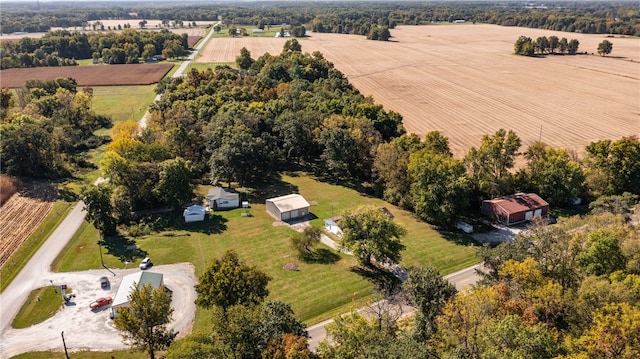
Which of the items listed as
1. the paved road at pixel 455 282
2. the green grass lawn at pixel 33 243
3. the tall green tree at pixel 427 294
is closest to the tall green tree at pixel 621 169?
the paved road at pixel 455 282

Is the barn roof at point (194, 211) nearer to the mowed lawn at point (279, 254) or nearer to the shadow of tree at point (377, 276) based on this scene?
the mowed lawn at point (279, 254)

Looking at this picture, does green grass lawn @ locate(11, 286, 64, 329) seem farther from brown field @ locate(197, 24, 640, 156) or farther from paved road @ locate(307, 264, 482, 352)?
brown field @ locate(197, 24, 640, 156)

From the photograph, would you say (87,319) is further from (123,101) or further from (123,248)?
(123,101)

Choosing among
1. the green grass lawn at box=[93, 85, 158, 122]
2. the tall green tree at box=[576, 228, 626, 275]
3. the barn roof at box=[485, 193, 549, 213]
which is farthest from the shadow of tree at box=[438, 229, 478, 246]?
the green grass lawn at box=[93, 85, 158, 122]

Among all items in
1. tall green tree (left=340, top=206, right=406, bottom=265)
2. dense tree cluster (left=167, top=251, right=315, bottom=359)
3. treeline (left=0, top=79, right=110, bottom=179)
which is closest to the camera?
dense tree cluster (left=167, top=251, right=315, bottom=359)

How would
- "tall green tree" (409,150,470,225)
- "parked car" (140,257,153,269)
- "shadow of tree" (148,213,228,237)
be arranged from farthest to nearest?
1. "shadow of tree" (148,213,228,237)
2. "tall green tree" (409,150,470,225)
3. "parked car" (140,257,153,269)

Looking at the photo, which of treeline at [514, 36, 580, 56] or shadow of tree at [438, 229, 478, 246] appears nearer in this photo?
shadow of tree at [438, 229, 478, 246]

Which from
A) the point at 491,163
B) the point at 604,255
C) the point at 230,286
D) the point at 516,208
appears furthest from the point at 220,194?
the point at 604,255
